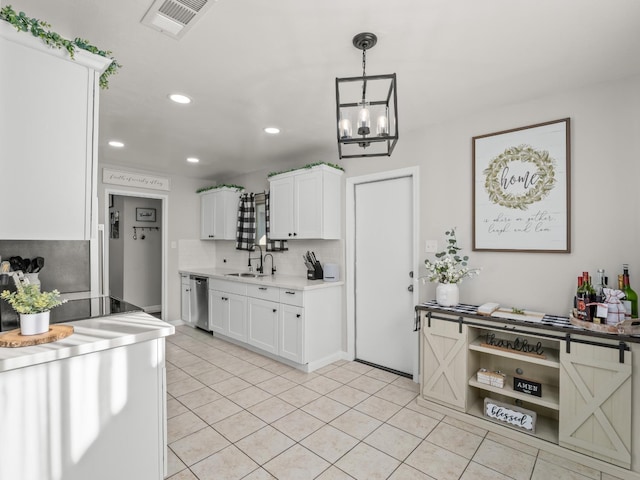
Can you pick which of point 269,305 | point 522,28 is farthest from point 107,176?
point 522,28

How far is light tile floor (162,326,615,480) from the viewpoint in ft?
6.59

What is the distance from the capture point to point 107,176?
14.9 ft

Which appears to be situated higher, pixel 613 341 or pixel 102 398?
pixel 613 341

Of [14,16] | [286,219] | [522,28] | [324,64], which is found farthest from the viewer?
[286,219]

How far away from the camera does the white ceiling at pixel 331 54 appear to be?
160 centimetres

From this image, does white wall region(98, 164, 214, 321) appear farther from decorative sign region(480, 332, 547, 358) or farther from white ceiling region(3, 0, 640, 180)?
decorative sign region(480, 332, 547, 358)

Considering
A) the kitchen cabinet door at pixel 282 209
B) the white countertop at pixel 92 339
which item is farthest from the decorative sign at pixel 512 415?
the kitchen cabinet door at pixel 282 209

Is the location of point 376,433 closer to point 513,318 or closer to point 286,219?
point 513,318

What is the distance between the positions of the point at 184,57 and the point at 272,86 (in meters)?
0.60

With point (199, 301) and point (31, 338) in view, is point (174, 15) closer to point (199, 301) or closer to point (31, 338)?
point (31, 338)

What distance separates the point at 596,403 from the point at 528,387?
0.39m

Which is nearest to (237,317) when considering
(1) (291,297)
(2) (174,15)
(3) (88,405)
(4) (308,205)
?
(1) (291,297)

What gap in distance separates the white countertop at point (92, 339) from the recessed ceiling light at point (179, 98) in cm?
161

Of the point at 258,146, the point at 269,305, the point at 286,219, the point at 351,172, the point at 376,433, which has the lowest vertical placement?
the point at 376,433
